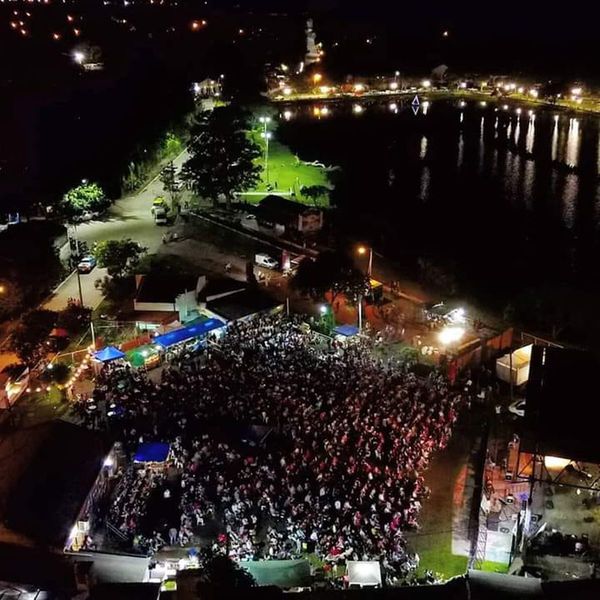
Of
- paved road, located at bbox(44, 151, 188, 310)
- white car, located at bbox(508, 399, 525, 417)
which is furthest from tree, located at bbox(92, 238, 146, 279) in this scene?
white car, located at bbox(508, 399, 525, 417)

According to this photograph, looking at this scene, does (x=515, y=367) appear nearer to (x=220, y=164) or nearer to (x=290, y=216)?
(x=290, y=216)

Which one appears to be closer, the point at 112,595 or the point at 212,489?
the point at 112,595

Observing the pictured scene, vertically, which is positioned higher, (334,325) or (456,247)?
(334,325)

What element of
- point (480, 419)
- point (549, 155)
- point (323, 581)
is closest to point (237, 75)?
point (549, 155)

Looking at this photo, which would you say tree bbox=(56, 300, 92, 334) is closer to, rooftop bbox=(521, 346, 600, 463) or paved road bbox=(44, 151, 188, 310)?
Result: paved road bbox=(44, 151, 188, 310)

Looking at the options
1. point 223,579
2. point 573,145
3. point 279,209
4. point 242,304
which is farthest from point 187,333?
point 573,145

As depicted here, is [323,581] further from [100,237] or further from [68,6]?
[68,6]

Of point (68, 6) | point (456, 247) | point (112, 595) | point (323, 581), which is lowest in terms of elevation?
point (456, 247)
